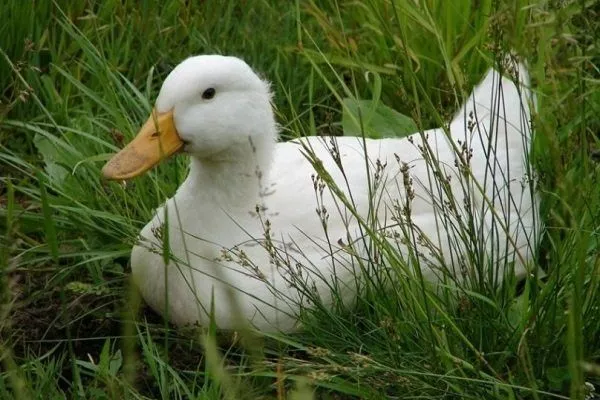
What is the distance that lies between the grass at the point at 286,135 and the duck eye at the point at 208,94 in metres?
0.25

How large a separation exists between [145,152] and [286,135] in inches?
40.9

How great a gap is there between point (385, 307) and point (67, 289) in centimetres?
113

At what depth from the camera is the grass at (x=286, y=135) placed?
8.77 feet

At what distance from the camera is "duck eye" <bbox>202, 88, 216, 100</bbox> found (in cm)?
344

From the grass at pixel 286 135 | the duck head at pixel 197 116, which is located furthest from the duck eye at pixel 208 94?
the grass at pixel 286 135

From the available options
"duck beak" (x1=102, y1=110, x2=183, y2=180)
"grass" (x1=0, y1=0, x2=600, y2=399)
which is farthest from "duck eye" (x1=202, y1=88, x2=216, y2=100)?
"grass" (x1=0, y1=0, x2=600, y2=399)

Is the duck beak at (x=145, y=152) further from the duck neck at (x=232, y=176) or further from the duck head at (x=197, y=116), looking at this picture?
the duck neck at (x=232, y=176)

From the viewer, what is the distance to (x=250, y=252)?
352cm

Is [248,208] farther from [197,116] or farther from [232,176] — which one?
[197,116]

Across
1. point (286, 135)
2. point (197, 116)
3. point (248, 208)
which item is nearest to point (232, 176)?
point (248, 208)

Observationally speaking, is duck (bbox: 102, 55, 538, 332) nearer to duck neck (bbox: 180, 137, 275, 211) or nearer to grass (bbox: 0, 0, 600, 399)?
duck neck (bbox: 180, 137, 275, 211)

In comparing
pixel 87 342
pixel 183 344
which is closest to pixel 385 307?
pixel 183 344

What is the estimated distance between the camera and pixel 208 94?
345cm

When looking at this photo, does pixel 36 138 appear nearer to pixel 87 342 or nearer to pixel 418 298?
pixel 87 342
